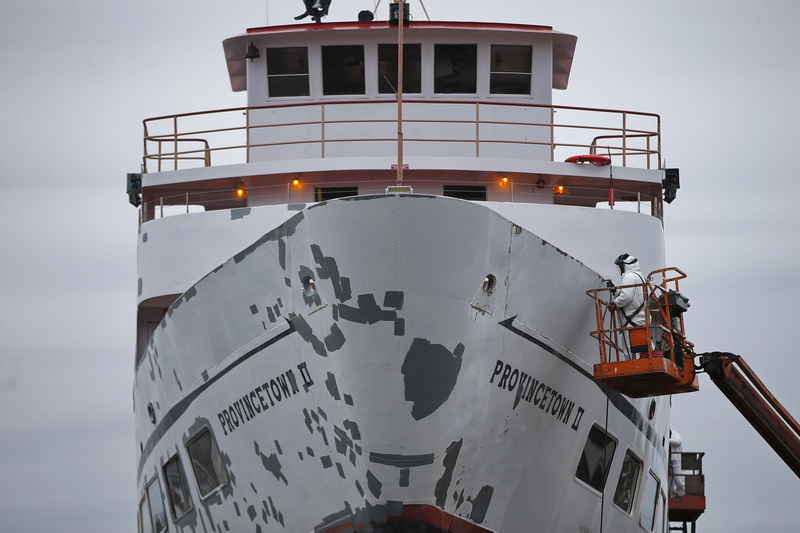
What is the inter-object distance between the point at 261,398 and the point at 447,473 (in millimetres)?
2206

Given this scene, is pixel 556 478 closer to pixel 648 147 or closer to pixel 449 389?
pixel 449 389

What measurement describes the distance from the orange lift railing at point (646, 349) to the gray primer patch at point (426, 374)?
210 cm

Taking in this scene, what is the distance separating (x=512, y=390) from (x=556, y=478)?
52.2 inches

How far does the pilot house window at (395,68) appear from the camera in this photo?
19969 millimetres

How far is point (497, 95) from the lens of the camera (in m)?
20.3

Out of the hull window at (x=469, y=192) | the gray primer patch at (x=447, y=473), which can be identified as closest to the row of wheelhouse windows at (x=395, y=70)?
the hull window at (x=469, y=192)

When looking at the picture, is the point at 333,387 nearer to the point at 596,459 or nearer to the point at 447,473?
the point at 447,473

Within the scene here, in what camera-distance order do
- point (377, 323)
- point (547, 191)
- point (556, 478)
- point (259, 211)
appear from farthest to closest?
point (547, 191), point (259, 211), point (556, 478), point (377, 323)

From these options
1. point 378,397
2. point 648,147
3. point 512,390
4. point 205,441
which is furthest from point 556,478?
point 648,147

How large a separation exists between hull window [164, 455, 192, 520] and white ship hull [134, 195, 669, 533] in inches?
15.4

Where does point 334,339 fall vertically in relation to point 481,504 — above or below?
above

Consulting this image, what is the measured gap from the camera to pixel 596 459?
15.7 m

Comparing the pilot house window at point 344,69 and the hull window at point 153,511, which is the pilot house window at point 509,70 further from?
the hull window at point 153,511

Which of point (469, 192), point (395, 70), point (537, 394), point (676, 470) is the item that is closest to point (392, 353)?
point (537, 394)
